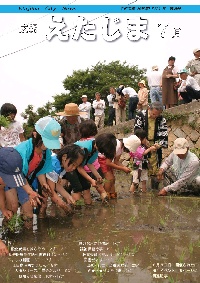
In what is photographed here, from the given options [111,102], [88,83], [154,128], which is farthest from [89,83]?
[154,128]

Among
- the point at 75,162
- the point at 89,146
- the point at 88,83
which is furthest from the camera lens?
the point at 88,83

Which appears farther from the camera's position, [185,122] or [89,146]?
[185,122]

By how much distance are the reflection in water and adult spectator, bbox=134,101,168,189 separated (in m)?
1.60

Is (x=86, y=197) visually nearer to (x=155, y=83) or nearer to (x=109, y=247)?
(x=109, y=247)

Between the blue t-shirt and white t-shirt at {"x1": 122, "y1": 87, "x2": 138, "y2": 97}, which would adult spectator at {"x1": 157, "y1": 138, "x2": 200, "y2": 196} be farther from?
white t-shirt at {"x1": 122, "y1": 87, "x2": 138, "y2": 97}

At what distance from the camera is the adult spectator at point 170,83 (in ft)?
34.0

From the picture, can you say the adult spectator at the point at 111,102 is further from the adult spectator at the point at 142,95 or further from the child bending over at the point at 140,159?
the child bending over at the point at 140,159

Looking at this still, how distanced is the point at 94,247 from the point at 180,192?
9.98 ft

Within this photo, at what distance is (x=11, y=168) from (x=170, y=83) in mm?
6856

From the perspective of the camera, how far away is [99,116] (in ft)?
47.1

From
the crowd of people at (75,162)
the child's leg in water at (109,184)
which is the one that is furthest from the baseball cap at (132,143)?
the child's leg in water at (109,184)

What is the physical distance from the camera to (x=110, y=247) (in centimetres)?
395

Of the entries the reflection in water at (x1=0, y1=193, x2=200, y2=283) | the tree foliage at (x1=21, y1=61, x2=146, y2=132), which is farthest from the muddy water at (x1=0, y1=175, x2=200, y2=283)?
the tree foliage at (x1=21, y1=61, x2=146, y2=132)

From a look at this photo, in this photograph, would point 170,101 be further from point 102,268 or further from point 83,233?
point 102,268
